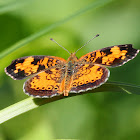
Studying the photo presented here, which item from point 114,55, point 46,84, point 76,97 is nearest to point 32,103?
point 46,84

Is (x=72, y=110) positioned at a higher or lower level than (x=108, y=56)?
lower

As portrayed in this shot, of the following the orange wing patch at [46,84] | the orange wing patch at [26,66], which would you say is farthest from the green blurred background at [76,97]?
the orange wing patch at [46,84]

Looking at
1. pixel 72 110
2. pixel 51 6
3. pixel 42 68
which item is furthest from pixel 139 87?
pixel 51 6

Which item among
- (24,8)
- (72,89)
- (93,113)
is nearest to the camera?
(72,89)

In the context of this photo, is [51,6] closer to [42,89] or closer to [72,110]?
[72,110]

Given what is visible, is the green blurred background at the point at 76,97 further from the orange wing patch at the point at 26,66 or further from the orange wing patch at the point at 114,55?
the orange wing patch at the point at 114,55

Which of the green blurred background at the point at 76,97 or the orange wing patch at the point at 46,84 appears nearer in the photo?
the orange wing patch at the point at 46,84

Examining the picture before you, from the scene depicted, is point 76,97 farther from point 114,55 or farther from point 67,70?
point 114,55
